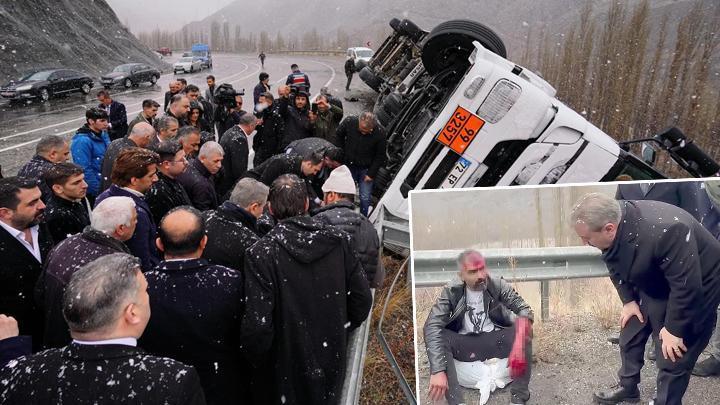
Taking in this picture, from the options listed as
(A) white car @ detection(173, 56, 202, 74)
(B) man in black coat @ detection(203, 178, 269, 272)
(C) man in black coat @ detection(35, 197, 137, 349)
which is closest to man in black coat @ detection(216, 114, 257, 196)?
(B) man in black coat @ detection(203, 178, 269, 272)

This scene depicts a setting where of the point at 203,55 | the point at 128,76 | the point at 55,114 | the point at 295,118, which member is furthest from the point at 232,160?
the point at 203,55

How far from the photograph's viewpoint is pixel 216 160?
14.6ft

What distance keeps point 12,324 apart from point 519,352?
75.1 inches

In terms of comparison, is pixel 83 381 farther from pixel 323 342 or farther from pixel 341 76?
pixel 341 76

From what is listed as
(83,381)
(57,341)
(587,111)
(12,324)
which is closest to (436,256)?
(83,381)

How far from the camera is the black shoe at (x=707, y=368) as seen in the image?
5.78 feet

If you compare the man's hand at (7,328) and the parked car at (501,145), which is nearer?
the man's hand at (7,328)

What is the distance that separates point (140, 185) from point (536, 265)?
2.62m

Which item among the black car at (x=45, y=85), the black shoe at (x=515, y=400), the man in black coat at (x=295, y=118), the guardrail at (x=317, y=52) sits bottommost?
the guardrail at (x=317, y=52)

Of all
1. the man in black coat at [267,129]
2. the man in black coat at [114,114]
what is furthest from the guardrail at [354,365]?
the man in black coat at [114,114]

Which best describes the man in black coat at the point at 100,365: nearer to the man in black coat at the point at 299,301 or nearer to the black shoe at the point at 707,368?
the man in black coat at the point at 299,301

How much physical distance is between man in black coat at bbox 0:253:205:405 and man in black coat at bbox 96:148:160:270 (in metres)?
1.47

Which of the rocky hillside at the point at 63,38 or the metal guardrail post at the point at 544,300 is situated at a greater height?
the metal guardrail post at the point at 544,300

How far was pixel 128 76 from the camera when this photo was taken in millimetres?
23562
